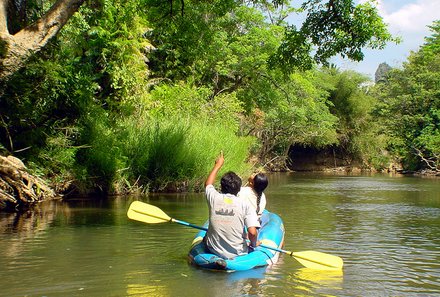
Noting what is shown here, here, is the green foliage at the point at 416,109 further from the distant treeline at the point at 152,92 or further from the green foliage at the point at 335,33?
the green foliage at the point at 335,33

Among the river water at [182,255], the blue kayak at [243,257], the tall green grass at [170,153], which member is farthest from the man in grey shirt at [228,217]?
the tall green grass at [170,153]

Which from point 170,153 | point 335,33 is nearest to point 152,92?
point 170,153

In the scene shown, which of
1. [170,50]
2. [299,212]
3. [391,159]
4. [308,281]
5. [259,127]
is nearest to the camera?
[308,281]

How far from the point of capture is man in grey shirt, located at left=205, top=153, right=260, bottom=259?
652 centimetres

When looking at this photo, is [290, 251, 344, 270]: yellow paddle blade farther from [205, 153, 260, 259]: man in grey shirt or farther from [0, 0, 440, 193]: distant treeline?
[0, 0, 440, 193]: distant treeline

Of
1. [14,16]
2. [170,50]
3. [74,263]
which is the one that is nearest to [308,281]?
[74,263]

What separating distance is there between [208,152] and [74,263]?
10.1 m

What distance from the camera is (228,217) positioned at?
Result: 6.57 meters

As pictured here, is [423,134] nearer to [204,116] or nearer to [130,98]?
[204,116]

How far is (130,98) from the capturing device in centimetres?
1903

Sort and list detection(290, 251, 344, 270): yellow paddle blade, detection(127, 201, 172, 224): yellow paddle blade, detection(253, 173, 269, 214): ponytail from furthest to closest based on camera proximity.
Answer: detection(127, 201, 172, 224): yellow paddle blade, detection(253, 173, 269, 214): ponytail, detection(290, 251, 344, 270): yellow paddle blade

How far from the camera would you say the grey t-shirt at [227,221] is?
6.54m

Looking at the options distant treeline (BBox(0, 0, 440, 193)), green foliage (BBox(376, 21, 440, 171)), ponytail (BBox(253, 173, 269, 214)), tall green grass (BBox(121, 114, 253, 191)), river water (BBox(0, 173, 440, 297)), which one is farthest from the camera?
green foliage (BBox(376, 21, 440, 171))

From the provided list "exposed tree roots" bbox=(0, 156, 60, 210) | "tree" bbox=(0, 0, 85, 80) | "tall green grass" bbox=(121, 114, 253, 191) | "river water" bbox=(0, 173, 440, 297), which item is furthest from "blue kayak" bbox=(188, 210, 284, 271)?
"tall green grass" bbox=(121, 114, 253, 191)
